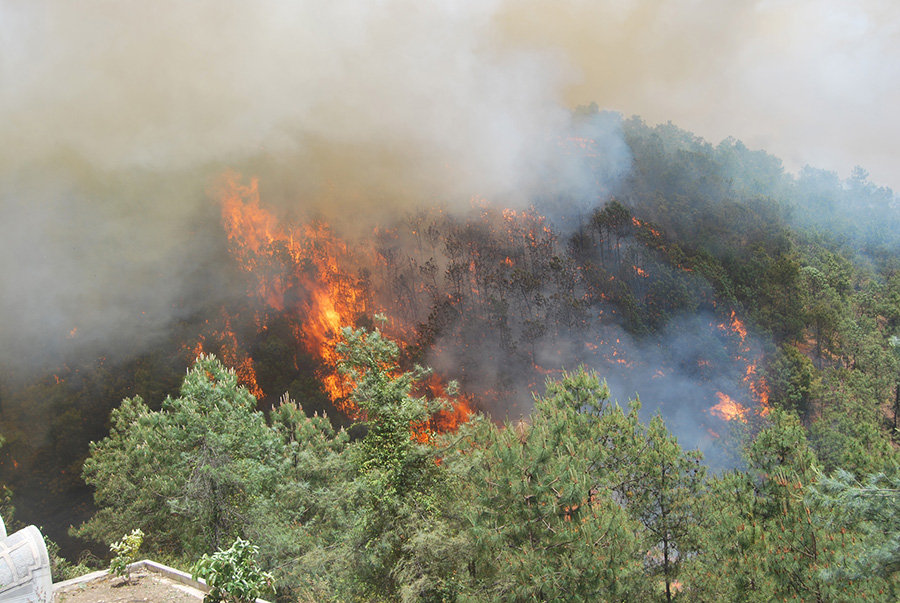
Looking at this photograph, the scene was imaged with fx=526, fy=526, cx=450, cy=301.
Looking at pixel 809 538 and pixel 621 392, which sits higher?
pixel 621 392

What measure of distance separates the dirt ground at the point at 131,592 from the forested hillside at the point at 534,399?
340cm

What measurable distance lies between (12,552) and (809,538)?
17.4 metres

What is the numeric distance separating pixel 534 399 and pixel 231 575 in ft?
36.3

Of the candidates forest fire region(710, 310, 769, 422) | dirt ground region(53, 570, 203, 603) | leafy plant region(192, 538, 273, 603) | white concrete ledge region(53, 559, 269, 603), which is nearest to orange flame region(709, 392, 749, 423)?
forest fire region(710, 310, 769, 422)

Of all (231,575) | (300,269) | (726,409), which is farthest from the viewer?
(300,269)

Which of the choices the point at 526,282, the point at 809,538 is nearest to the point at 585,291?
the point at 526,282

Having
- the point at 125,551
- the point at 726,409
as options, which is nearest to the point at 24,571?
the point at 125,551

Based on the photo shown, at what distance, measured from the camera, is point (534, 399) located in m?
18.2

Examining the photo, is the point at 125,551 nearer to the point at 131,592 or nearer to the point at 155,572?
the point at 131,592

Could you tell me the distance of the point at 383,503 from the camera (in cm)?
1331

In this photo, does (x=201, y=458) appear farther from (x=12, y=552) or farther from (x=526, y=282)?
(x=526, y=282)

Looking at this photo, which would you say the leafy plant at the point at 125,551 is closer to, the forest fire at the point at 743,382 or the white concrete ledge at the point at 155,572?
the white concrete ledge at the point at 155,572

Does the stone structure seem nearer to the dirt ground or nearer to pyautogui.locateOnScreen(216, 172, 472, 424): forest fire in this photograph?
the dirt ground

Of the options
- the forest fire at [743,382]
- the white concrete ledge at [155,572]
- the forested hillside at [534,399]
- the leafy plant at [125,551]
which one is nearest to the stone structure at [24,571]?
the leafy plant at [125,551]
